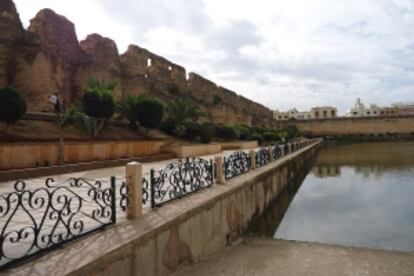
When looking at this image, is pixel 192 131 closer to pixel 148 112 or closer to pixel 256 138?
pixel 148 112

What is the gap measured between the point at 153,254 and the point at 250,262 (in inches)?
71.2

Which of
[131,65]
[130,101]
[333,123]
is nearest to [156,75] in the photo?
[131,65]

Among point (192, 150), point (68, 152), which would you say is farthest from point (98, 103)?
point (192, 150)

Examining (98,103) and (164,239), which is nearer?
(164,239)

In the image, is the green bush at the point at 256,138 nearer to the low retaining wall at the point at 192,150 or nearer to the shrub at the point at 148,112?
the low retaining wall at the point at 192,150

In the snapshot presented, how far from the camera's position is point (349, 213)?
9.41m

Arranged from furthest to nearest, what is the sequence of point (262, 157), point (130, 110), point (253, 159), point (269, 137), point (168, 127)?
1. point (269, 137)
2. point (168, 127)
3. point (130, 110)
4. point (262, 157)
5. point (253, 159)

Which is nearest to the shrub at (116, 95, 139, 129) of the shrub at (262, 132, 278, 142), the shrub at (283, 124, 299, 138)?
the shrub at (262, 132, 278, 142)

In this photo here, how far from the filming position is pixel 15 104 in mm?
11047

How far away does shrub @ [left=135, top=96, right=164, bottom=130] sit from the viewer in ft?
57.5

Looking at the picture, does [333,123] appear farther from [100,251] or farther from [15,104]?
[100,251]

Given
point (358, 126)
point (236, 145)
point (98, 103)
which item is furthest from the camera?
point (358, 126)

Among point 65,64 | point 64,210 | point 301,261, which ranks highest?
point 65,64

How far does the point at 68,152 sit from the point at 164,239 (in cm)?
859
